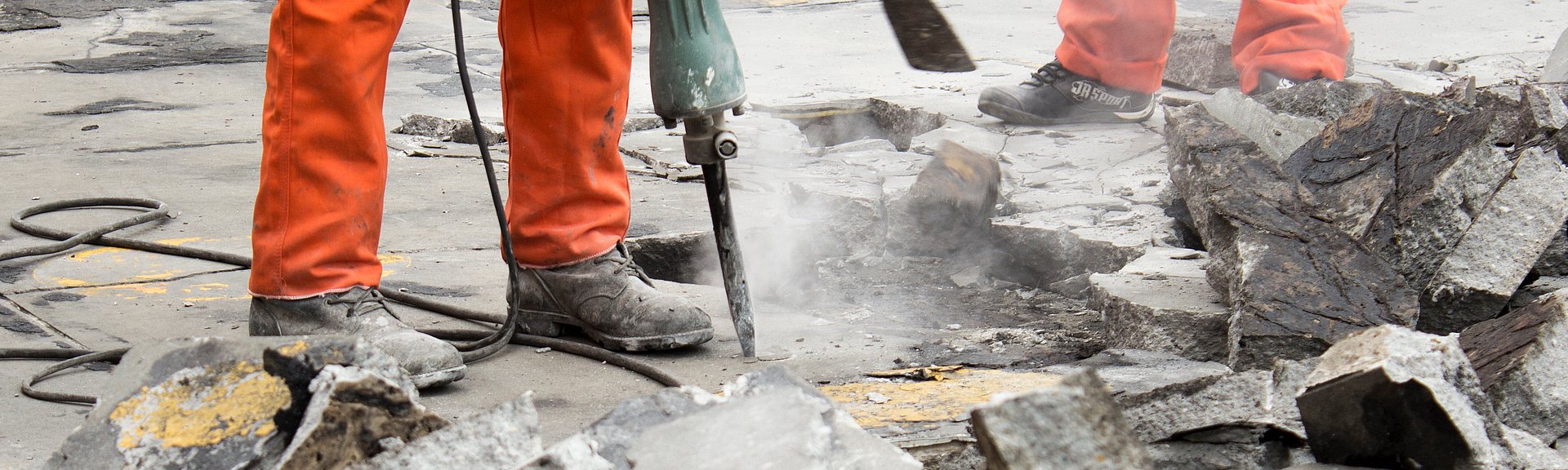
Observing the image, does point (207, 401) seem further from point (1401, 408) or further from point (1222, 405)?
point (1401, 408)

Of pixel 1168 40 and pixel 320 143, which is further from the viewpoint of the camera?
pixel 1168 40

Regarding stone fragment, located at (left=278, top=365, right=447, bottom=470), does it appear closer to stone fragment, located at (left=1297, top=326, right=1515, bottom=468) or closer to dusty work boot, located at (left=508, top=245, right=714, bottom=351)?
dusty work boot, located at (left=508, top=245, right=714, bottom=351)

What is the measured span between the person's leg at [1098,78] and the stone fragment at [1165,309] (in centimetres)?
155

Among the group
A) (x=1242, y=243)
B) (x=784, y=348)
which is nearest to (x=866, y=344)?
(x=784, y=348)

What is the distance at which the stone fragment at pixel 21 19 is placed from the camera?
6141 mm

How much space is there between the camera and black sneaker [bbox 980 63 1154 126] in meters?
3.74

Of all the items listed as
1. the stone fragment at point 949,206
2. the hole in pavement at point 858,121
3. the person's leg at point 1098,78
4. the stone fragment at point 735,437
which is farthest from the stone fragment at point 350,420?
the person's leg at point 1098,78

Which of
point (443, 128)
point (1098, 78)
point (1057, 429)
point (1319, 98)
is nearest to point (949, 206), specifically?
point (1319, 98)

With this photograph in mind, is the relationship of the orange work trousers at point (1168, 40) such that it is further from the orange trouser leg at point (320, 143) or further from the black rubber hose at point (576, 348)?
the orange trouser leg at point (320, 143)

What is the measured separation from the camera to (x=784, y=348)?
6.63 feet

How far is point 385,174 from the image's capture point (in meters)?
1.81

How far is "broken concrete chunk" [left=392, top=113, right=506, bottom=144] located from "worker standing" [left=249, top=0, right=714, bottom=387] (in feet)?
5.95

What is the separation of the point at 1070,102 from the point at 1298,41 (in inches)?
29.9

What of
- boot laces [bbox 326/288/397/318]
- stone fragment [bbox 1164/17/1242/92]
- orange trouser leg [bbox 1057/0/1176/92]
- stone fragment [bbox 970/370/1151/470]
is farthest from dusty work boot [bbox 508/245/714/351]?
stone fragment [bbox 1164/17/1242/92]
